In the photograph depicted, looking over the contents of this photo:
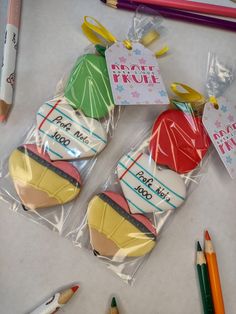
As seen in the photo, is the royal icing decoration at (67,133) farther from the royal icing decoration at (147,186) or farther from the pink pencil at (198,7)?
the pink pencil at (198,7)

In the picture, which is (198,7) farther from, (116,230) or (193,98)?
(116,230)

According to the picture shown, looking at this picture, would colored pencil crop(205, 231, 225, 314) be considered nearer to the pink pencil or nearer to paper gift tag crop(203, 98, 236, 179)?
paper gift tag crop(203, 98, 236, 179)

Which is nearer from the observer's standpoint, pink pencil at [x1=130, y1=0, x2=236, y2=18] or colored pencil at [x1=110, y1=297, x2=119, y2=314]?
colored pencil at [x1=110, y1=297, x2=119, y2=314]

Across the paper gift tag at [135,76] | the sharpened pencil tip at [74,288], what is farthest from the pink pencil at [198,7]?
the sharpened pencil tip at [74,288]

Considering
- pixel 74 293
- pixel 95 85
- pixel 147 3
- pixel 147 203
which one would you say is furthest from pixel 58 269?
pixel 147 3

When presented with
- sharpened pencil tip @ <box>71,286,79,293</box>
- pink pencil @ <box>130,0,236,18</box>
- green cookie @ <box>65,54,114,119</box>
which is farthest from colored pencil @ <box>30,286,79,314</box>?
pink pencil @ <box>130,0,236,18</box>

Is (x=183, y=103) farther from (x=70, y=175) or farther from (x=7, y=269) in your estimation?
(x=7, y=269)
